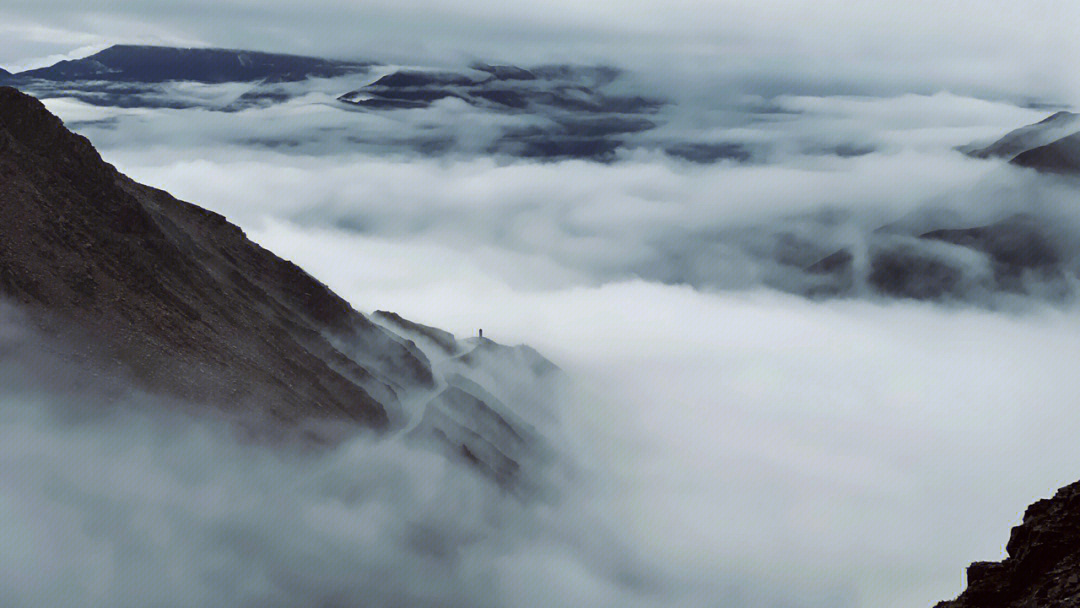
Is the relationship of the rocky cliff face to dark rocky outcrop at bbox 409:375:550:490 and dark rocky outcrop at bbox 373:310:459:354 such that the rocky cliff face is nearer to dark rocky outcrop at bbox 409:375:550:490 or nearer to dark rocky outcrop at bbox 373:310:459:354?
dark rocky outcrop at bbox 409:375:550:490

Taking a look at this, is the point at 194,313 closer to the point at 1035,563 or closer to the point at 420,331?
the point at 420,331

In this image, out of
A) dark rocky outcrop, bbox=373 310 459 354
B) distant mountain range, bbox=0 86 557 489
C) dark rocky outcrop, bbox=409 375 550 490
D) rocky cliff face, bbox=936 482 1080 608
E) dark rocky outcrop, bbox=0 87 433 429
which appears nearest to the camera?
rocky cliff face, bbox=936 482 1080 608

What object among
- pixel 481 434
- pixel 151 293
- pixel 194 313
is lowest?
pixel 481 434

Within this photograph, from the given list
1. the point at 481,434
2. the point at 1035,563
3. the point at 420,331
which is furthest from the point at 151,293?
the point at 1035,563

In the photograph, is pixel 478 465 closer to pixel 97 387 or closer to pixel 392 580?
pixel 392 580

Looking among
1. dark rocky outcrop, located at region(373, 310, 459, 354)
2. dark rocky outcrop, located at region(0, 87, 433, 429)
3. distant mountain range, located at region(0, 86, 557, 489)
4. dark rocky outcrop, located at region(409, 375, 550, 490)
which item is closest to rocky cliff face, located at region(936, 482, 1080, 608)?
distant mountain range, located at region(0, 86, 557, 489)

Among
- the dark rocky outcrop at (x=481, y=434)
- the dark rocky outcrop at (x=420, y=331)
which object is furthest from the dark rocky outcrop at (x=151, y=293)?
the dark rocky outcrop at (x=420, y=331)

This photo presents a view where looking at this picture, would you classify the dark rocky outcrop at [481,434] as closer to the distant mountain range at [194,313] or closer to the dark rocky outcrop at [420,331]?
the distant mountain range at [194,313]
